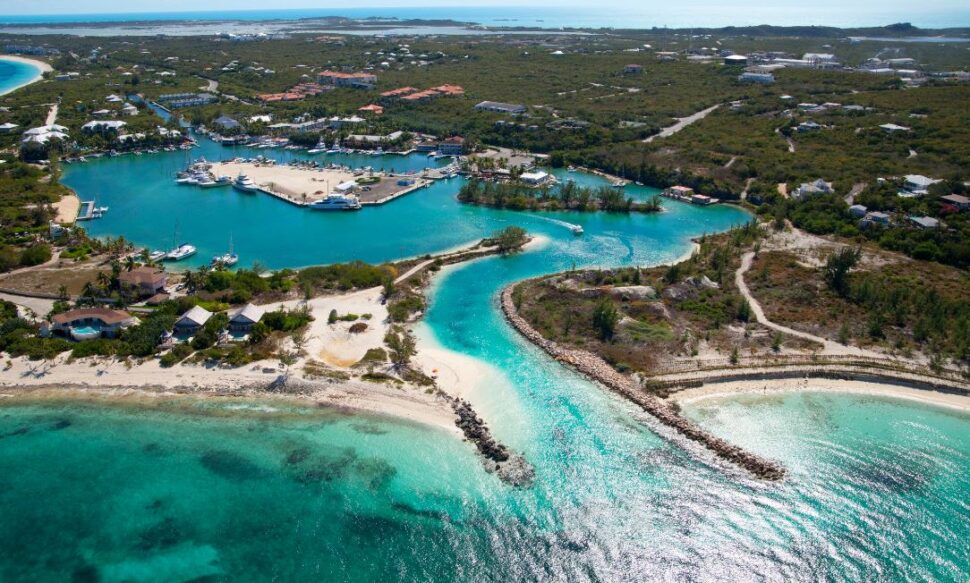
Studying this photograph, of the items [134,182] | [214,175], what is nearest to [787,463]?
[214,175]

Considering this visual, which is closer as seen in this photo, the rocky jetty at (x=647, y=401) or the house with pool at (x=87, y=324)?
the rocky jetty at (x=647, y=401)

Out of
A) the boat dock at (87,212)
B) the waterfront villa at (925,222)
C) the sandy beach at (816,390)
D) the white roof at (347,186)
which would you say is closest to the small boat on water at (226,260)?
the white roof at (347,186)

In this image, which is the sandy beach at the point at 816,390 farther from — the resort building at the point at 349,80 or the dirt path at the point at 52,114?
the resort building at the point at 349,80

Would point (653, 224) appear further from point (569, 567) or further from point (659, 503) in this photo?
point (569, 567)

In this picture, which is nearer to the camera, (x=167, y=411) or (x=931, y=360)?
(x=167, y=411)

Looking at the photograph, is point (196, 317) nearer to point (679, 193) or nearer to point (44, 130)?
point (679, 193)

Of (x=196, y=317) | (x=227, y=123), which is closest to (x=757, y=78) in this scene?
(x=227, y=123)
